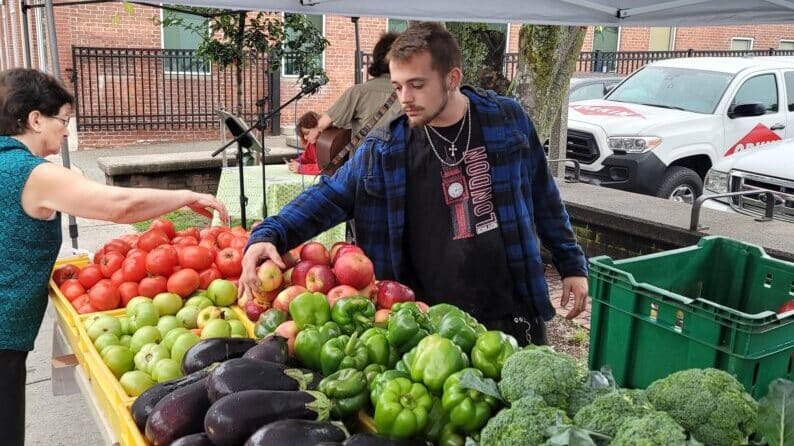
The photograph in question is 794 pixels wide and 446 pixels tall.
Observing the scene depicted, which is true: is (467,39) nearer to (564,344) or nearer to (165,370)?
(564,344)

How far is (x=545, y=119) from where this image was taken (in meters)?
5.82

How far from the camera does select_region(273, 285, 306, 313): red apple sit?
2.68 meters

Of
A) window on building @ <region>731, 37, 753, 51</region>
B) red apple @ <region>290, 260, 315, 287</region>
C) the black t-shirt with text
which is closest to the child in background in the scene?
the black t-shirt with text

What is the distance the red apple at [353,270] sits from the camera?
8.96 ft

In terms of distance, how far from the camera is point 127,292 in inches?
133

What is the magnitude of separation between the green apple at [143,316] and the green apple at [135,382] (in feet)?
1.58

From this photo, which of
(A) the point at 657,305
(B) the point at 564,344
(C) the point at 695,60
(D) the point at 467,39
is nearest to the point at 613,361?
(A) the point at 657,305

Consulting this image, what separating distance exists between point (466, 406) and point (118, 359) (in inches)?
60.0

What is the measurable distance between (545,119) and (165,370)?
4.07 metres

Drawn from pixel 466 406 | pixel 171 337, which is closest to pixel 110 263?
pixel 171 337

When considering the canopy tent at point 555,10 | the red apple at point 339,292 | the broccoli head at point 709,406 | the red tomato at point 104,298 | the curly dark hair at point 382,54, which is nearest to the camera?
the broccoli head at point 709,406

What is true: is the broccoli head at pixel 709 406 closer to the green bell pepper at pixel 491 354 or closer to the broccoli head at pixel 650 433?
the broccoli head at pixel 650 433

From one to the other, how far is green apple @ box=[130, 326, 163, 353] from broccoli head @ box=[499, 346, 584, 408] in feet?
5.32

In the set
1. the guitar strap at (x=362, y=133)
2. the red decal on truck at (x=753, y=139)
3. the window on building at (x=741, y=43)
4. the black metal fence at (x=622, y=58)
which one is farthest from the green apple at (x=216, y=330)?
the window on building at (x=741, y=43)
